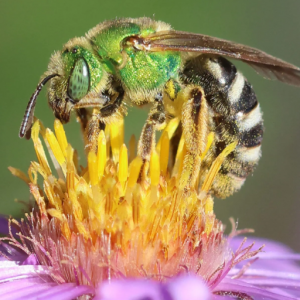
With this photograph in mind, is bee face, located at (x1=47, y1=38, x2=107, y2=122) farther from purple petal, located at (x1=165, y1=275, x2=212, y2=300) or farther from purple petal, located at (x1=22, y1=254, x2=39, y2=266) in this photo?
purple petal, located at (x1=165, y1=275, x2=212, y2=300)

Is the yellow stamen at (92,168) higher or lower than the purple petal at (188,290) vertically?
higher

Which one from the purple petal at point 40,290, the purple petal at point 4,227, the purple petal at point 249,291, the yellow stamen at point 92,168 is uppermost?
the yellow stamen at point 92,168

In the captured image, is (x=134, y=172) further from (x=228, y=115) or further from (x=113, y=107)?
(x=228, y=115)

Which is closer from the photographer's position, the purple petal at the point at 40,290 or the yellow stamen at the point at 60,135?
the purple petal at the point at 40,290

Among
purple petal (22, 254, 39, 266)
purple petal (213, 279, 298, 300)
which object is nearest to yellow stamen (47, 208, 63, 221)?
purple petal (22, 254, 39, 266)

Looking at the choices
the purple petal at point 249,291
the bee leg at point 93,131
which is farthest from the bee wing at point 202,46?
the purple petal at point 249,291

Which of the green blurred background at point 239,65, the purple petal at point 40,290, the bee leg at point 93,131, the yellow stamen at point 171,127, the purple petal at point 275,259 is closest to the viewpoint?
the purple petal at point 40,290

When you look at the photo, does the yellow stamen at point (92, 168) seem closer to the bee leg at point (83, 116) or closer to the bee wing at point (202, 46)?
the bee leg at point (83, 116)

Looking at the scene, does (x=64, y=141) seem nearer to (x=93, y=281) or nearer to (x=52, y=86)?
(x=52, y=86)
